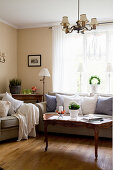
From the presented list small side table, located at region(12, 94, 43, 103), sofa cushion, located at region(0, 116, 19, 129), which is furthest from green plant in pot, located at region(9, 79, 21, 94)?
sofa cushion, located at region(0, 116, 19, 129)

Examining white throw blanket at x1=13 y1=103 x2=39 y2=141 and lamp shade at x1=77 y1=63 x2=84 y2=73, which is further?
lamp shade at x1=77 y1=63 x2=84 y2=73

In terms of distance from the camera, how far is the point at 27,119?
4652mm

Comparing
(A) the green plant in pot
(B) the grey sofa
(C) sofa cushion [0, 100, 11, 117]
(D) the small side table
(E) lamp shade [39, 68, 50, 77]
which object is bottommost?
(B) the grey sofa

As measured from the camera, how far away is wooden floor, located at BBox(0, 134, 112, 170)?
3.15 m

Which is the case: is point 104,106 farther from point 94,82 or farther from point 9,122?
point 9,122

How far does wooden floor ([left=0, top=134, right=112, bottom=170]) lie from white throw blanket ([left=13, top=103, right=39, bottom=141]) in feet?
0.59

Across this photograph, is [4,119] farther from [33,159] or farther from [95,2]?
[95,2]

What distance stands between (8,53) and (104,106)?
3046mm

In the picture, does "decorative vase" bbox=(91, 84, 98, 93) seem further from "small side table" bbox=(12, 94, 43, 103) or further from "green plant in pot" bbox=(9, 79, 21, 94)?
"green plant in pot" bbox=(9, 79, 21, 94)

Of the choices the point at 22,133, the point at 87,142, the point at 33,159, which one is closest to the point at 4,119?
the point at 22,133

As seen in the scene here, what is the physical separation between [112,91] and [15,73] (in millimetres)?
2820

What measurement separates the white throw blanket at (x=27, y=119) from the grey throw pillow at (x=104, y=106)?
1365mm

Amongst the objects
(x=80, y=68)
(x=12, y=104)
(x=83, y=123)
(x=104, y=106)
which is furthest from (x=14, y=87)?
(x=83, y=123)

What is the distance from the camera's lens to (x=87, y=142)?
4375mm
